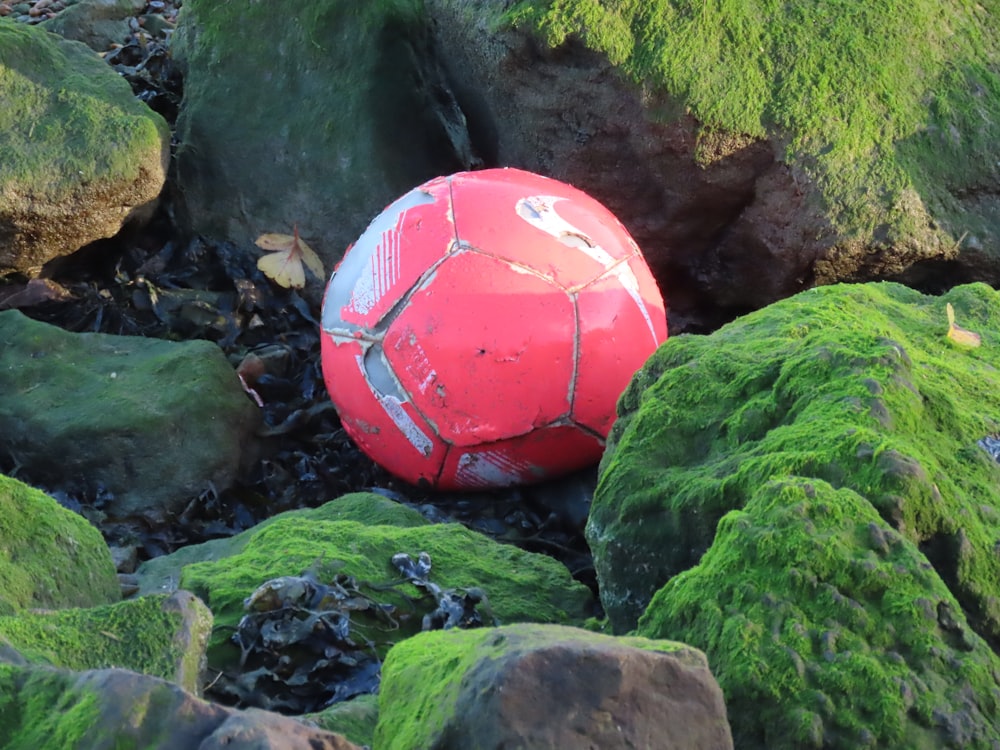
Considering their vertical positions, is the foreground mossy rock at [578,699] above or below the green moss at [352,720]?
above

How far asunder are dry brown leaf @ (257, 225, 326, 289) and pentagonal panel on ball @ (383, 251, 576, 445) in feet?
4.69

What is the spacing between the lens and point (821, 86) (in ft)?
15.1

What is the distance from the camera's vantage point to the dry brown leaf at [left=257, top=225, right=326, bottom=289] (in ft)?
17.0

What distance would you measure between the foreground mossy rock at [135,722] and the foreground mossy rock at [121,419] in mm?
2448

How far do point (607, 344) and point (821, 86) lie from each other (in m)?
1.51

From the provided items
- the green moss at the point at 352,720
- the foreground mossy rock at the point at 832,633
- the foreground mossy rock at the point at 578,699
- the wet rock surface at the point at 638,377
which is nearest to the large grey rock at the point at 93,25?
the wet rock surface at the point at 638,377

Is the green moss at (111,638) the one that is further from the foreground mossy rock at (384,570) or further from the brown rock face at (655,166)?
the brown rock face at (655,166)

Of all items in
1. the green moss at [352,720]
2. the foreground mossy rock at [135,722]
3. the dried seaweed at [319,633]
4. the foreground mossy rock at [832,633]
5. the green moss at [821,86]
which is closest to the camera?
the foreground mossy rock at [135,722]

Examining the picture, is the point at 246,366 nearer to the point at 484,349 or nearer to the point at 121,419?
the point at 121,419

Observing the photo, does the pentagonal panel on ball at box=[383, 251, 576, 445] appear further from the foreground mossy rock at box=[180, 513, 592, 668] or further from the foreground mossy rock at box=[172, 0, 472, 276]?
the foreground mossy rock at box=[172, 0, 472, 276]

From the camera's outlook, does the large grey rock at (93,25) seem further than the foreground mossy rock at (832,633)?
Yes

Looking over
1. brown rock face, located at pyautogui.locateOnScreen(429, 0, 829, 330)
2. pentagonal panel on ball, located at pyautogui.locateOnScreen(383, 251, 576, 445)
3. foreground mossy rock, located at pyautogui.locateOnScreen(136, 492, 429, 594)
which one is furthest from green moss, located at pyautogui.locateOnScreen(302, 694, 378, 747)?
brown rock face, located at pyautogui.locateOnScreen(429, 0, 829, 330)

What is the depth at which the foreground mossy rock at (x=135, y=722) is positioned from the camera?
1630 millimetres

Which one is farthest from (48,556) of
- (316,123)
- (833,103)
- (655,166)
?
(833,103)
